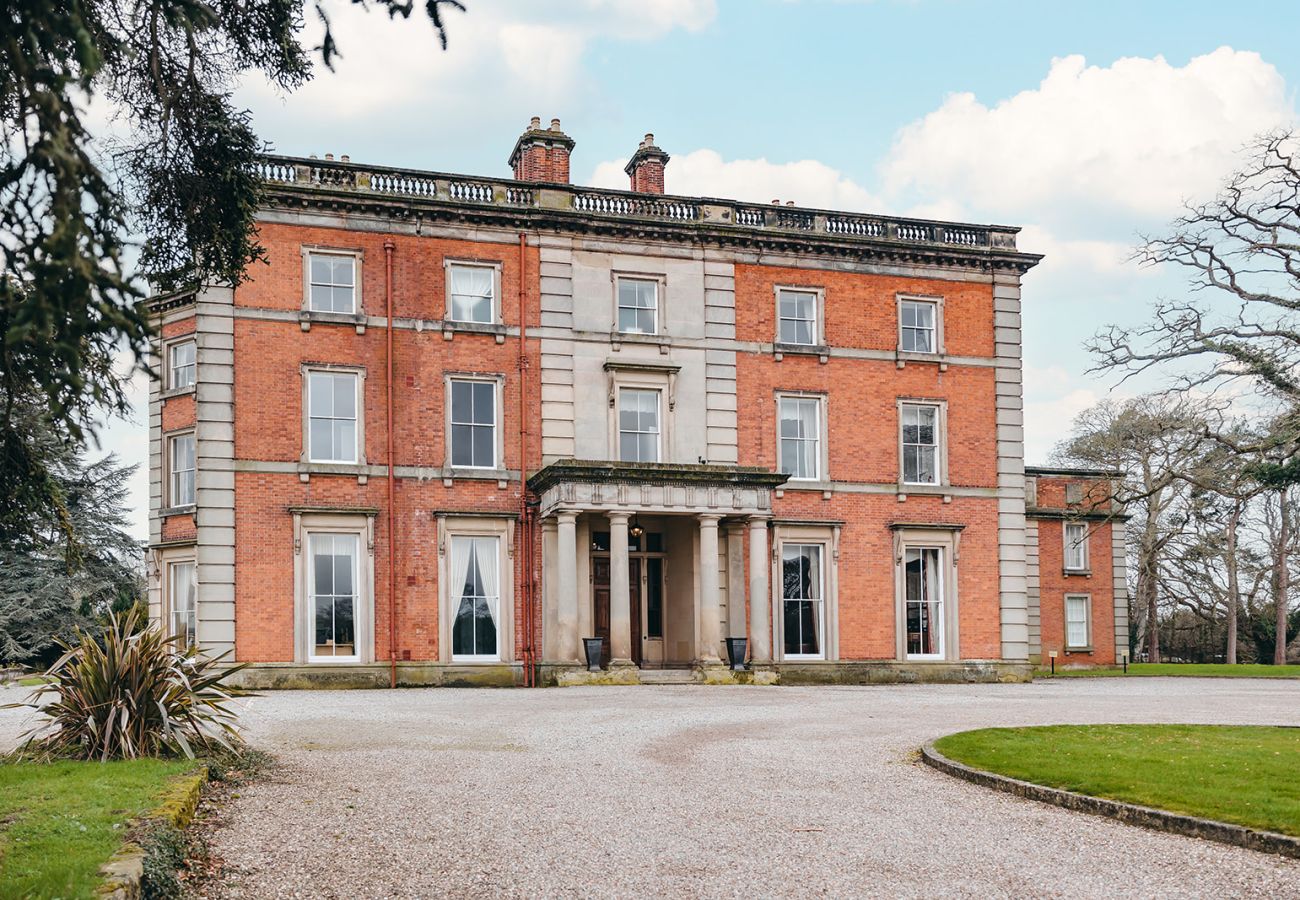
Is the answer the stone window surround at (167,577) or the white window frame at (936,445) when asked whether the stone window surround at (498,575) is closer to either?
the stone window surround at (167,577)

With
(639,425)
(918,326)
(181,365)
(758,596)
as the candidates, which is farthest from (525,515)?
(918,326)

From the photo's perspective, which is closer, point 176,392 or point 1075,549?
point 176,392

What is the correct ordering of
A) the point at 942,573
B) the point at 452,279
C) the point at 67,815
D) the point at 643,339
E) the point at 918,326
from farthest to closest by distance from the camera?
1. the point at 918,326
2. the point at 942,573
3. the point at 643,339
4. the point at 452,279
5. the point at 67,815

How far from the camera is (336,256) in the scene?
88.2 feet

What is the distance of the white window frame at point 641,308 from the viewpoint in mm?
28719

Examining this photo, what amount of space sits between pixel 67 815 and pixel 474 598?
1851cm

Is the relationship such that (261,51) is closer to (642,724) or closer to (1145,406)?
(642,724)

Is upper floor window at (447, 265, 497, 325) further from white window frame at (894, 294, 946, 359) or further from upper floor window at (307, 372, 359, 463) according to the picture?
white window frame at (894, 294, 946, 359)

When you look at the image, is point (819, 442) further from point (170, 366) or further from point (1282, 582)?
point (1282, 582)

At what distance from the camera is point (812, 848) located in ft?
28.9

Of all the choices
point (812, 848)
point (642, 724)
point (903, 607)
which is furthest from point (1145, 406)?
point (812, 848)

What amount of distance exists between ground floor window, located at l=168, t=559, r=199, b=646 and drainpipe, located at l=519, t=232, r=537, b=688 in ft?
23.0

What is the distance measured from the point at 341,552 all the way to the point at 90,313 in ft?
66.7

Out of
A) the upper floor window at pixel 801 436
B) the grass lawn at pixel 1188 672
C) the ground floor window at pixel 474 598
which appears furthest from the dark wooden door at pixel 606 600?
the grass lawn at pixel 1188 672
